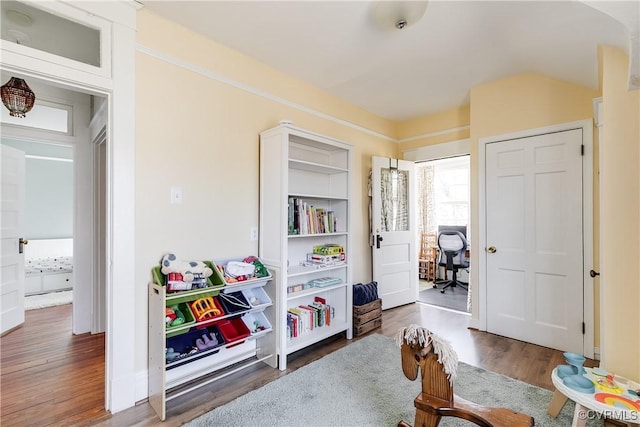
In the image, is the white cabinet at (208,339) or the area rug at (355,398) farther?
the white cabinet at (208,339)

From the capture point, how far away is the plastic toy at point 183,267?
2018 millimetres

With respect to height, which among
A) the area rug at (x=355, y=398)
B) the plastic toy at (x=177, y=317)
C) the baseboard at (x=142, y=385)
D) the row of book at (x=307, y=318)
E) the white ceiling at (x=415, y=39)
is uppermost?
the white ceiling at (x=415, y=39)

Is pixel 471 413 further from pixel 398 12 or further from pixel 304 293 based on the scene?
pixel 398 12

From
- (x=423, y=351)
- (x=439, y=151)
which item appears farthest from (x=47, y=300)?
(x=439, y=151)

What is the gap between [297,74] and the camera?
9.88ft

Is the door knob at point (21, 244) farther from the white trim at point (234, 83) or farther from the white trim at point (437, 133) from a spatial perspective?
the white trim at point (437, 133)

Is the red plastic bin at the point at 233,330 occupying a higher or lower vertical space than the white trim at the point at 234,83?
lower

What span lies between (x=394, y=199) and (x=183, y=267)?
2930 millimetres

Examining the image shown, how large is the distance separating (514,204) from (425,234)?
326 cm

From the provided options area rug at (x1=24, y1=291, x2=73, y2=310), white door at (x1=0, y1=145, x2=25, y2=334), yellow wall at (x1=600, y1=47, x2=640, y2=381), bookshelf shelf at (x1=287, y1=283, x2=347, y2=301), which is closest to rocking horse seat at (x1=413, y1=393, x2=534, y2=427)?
yellow wall at (x1=600, y1=47, x2=640, y2=381)

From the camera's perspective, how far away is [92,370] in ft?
7.82

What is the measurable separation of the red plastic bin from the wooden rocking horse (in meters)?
1.30

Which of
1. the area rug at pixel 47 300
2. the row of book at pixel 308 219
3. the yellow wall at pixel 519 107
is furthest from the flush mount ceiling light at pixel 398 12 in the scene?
the area rug at pixel 47 300

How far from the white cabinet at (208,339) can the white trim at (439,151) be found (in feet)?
9.47
